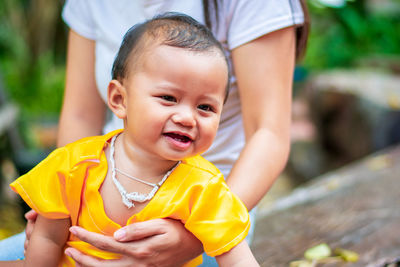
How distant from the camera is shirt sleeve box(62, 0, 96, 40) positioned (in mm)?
1509

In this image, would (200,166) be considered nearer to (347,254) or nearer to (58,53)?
(347,254)

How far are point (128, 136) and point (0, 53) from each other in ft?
22.7

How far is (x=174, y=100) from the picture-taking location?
100 cm

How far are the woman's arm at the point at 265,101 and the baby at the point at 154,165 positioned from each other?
22 cm

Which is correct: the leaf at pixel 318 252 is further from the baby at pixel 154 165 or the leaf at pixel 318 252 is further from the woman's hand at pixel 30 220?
the woman's hand at pixel 30 220

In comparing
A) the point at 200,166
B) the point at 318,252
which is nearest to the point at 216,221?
the point at 200,166

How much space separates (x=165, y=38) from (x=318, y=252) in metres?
1.16

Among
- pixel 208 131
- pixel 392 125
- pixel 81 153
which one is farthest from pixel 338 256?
pixel 392 125

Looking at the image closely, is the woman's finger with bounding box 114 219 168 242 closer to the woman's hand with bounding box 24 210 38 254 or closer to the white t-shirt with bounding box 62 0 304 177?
the woman's hand with bounding box 24 210 38 254

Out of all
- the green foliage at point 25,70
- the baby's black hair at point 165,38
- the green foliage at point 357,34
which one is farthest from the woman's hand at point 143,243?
the green foliage at point 357,34

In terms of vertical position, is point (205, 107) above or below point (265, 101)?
above

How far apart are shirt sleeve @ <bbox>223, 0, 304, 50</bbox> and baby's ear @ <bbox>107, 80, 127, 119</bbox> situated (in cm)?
40

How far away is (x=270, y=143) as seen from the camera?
1302 millimetres

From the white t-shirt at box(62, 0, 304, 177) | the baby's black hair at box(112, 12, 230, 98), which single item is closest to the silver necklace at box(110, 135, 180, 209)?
the baby's black hair at box(112, 12, 230, 98)
